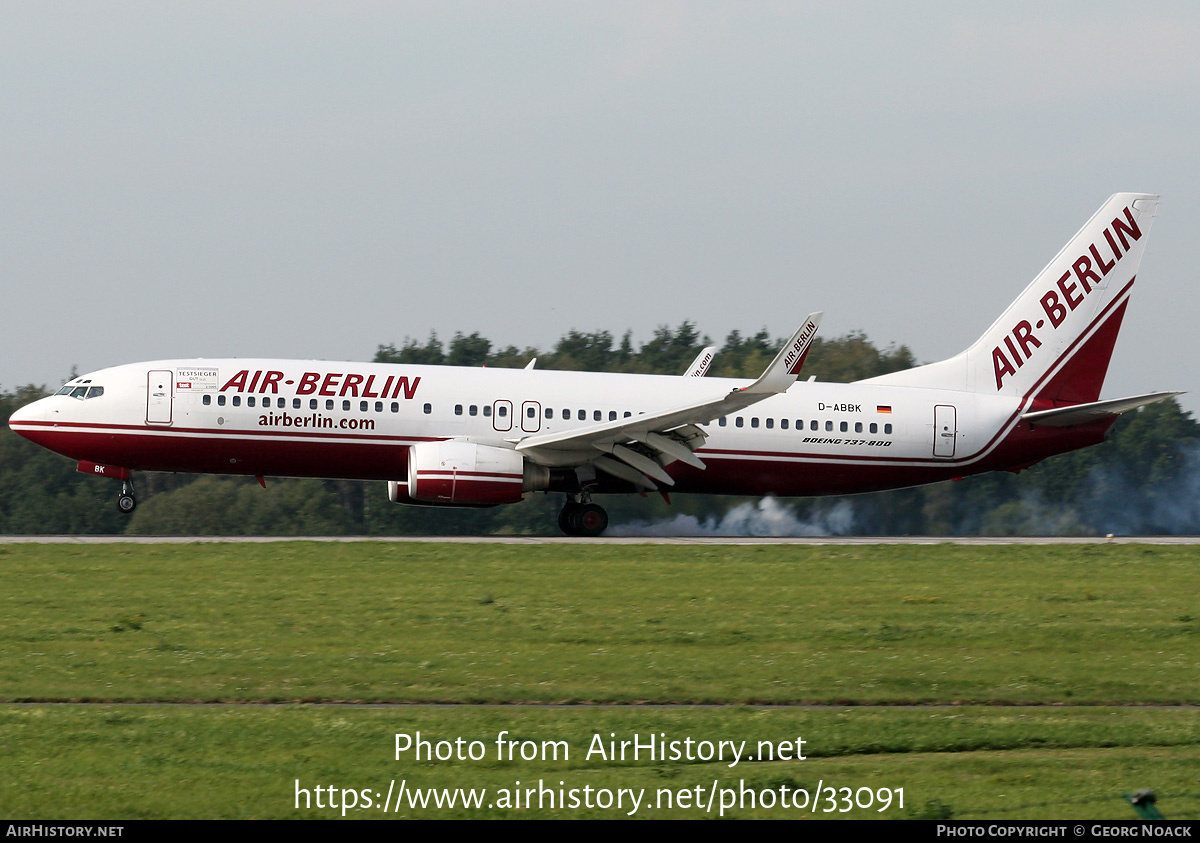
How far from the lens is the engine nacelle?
1049 inches

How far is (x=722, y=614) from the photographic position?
17.8 metres

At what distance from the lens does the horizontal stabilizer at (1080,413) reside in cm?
2883

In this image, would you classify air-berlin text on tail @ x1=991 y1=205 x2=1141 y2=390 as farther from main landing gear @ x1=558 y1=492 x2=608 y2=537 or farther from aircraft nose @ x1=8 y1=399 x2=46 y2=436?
aircraft nose @ x1=8 y1=399 x2=46 y2=436

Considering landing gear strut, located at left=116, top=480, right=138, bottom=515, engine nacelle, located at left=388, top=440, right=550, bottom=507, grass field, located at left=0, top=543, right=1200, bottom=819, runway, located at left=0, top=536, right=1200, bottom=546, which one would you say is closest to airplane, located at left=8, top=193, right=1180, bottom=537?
engine nacelle, located at left=388, top=440, right=550, bottom=507

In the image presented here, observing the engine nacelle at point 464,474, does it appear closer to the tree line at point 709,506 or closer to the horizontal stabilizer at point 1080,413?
the tree line at point 709,506

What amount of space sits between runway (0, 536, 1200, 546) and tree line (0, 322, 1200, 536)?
184 inches

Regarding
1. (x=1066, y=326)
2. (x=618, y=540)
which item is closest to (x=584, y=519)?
(x=618, y=540)

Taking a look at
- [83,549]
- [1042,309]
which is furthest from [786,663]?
[1042,309]

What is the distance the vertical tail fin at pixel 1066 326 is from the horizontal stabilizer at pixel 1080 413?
82cm

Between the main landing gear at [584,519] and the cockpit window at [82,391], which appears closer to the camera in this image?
the cockpit window at [82,391]

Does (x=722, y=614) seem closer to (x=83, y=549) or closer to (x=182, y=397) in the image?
(x=83, y=549)

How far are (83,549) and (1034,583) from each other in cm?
1634

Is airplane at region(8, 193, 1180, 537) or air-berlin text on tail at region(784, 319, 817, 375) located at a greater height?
air-berlin text on tail at region(784, 319, 817, 375)

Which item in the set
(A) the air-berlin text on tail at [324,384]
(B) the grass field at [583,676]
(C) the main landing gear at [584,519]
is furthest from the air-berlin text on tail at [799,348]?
(A) the air-berlin text on tail at [324,384]
